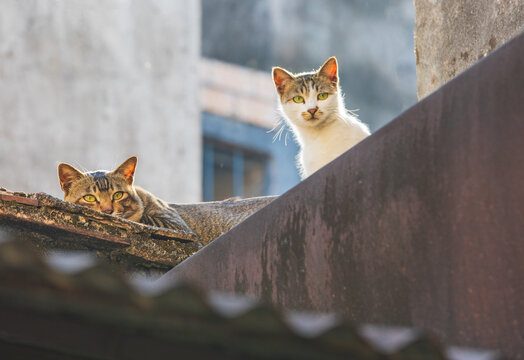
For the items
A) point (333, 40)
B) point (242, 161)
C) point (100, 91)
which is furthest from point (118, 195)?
point (333, 40)

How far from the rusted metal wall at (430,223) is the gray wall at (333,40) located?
53.6 ft

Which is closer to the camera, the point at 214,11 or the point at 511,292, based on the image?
the point at 511,292

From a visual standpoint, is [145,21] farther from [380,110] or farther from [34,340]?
[34,340]

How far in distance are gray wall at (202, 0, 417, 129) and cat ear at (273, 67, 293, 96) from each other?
13300 mm

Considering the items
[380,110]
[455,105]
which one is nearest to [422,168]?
[455,105]

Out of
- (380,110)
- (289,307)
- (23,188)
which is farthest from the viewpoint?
(380,110)

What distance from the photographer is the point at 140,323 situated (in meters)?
1.44

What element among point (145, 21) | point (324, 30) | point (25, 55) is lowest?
point (25, 55)

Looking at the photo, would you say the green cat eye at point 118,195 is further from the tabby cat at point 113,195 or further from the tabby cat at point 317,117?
the tabby cat at point 317,117

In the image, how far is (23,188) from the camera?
1367 cm

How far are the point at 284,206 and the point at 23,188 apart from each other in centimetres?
1152

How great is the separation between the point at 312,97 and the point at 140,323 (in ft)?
13.4

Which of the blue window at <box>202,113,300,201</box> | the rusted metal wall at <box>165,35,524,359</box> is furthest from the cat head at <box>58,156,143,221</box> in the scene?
the blue window at <box>202,113,300,201</box>

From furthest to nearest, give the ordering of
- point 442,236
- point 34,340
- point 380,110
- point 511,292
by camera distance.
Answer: point 380,110
point 442,236
point 511,292
point 34,340
